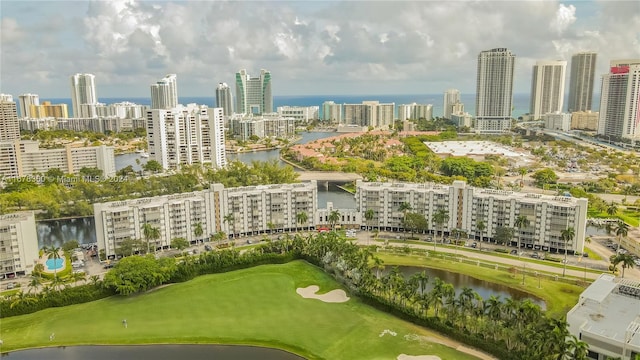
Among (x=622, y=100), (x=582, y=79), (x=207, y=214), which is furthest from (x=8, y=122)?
(x=582, y=79)

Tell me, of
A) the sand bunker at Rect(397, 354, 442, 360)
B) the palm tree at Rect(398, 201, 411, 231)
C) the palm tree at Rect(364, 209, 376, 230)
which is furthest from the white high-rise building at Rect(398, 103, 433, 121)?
the sand bunker at Rect(397, 354, 442, 360)

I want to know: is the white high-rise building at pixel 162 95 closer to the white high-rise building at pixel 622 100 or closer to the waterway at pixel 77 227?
the waterway at pixel 77 227

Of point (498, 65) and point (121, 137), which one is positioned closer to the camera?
point (121, 137)

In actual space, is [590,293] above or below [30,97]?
below

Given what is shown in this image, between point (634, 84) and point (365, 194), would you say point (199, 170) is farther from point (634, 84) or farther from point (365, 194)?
point (634, 84)

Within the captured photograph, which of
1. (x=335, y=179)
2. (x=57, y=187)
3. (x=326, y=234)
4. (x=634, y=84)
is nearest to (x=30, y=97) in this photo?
(x=57, y=187)

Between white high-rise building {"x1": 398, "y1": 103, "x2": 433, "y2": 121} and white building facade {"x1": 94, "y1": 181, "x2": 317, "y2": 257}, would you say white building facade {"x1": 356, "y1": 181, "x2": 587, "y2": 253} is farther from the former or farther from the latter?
white high-rise building {"x1": 398, "y1": 103, "x2": 433, "y2": 121}
